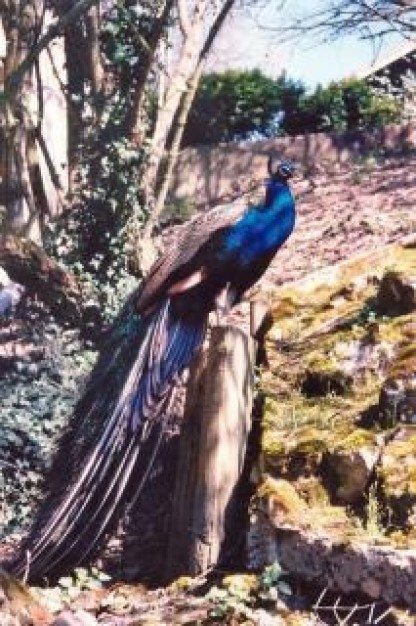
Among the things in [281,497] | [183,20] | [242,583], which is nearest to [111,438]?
[281,497]

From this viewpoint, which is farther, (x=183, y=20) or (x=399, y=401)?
(x=183, y=20)

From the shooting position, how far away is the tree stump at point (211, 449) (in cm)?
415

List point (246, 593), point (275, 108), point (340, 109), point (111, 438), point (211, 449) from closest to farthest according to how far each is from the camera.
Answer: point (246, 593) < point (211, 449) < point (111, 438) < point (340, 109) < point (275, 108)

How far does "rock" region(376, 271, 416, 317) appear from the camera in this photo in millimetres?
4914

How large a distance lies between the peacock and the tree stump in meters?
0.23

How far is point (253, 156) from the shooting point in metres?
11.4

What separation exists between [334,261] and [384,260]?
58.8 inches

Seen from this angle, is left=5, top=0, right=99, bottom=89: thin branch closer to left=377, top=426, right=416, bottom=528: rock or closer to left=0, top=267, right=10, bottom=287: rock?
left=0, top=267, right=10, bottom=287: rock

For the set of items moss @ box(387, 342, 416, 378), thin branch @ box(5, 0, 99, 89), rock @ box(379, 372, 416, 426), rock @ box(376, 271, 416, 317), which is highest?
thin branch @ box(5, 0, 99, 89)

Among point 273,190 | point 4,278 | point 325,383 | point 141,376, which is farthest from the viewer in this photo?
point 4,278

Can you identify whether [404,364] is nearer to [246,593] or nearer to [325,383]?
[325,383]

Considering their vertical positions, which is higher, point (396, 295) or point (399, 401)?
point (396, 295)

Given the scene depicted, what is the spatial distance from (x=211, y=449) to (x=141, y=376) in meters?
0.70

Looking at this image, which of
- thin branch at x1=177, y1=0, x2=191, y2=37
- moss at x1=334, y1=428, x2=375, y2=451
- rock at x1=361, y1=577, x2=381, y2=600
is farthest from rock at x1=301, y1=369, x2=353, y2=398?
thin branch at x1=177, y1=0, x2=191, y2=37
